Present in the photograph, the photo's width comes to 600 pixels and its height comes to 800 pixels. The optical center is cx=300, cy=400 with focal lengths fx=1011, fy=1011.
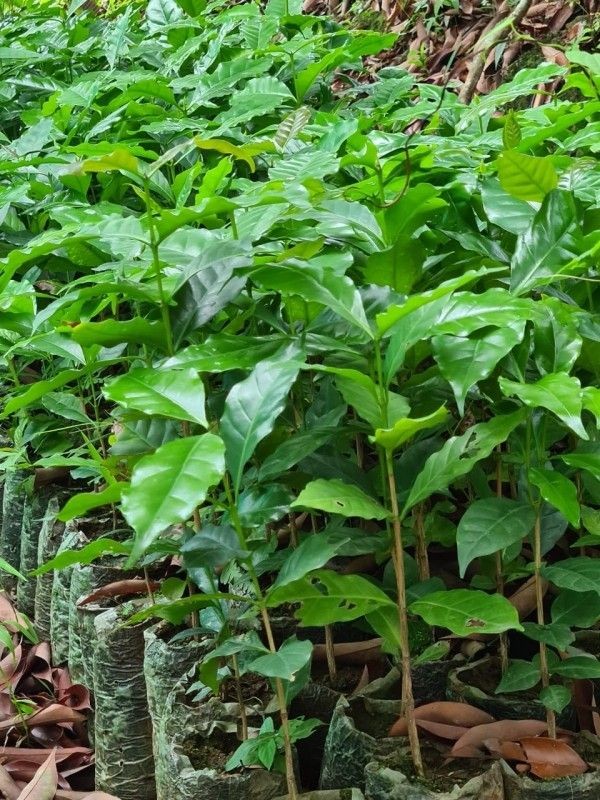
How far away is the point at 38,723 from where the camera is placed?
1.92 m

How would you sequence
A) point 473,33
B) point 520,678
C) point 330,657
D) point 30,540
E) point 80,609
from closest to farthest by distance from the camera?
1. point 520,678
2. point 330,657
3. point 80,609
4. point 30,540
5. point 473,33

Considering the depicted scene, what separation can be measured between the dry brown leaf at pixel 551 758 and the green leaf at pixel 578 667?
0.07 meters

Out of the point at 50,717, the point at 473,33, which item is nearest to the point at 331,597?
the point at 50,717

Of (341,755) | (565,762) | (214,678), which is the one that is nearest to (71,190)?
(214,678)

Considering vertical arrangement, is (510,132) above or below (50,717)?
above

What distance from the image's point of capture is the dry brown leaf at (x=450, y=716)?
3.79 feet

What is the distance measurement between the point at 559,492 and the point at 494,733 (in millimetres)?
326

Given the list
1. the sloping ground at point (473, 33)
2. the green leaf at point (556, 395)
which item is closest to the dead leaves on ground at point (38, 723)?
the green leaf at point (556, 395)

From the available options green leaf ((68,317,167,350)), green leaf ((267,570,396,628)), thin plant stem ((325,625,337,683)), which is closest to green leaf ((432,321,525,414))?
green leaf ((267,570,396,628))

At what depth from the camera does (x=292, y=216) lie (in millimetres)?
1147

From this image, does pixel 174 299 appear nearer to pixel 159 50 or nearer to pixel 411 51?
pixel 159 50

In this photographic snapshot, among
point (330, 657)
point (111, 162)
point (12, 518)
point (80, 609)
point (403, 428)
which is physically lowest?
point (12, 518)

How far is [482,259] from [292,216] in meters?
0.24

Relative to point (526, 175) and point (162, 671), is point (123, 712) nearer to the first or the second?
point (162, 671)
